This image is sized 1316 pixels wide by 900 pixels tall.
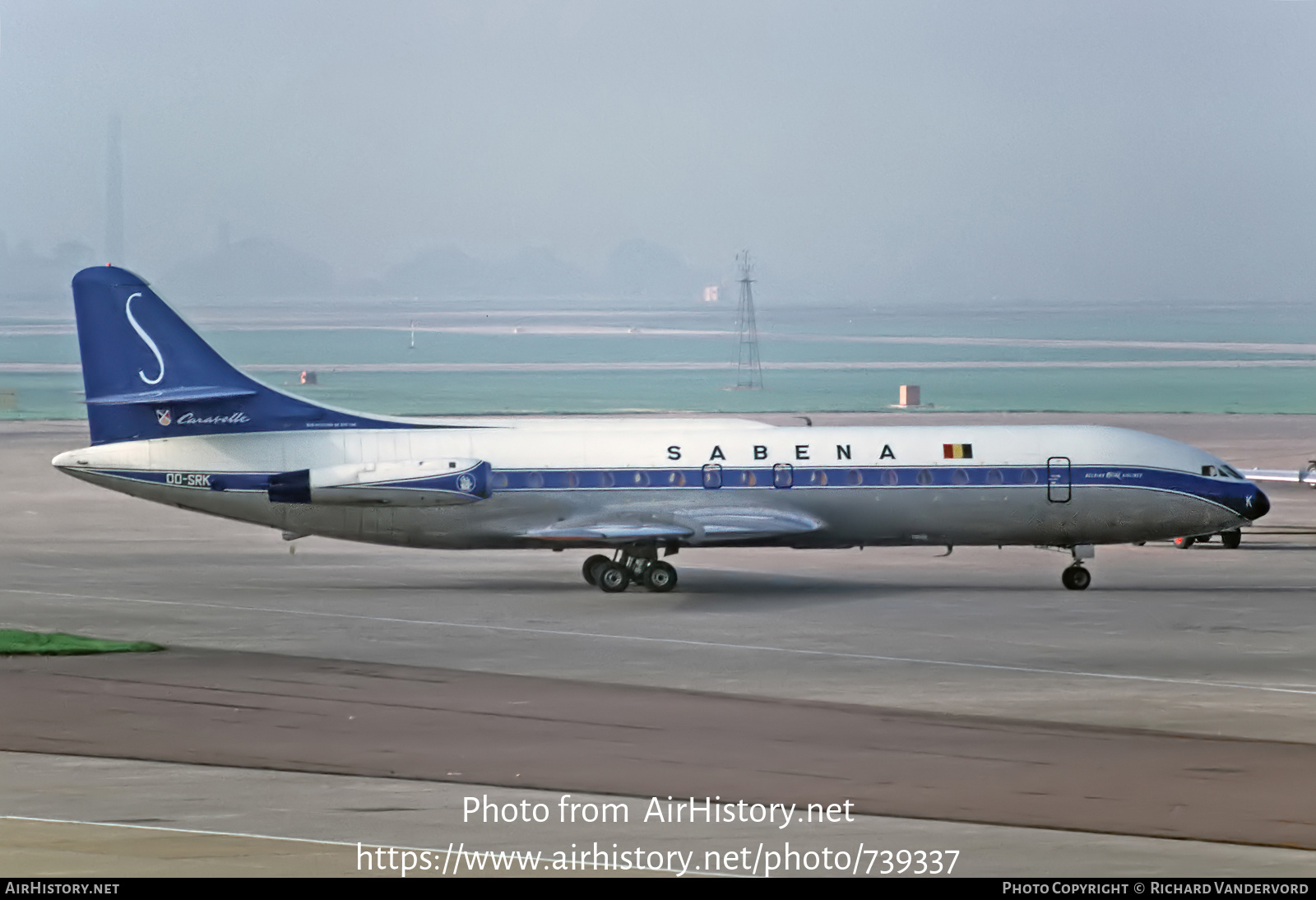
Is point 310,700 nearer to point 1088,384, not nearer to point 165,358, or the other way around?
point 165,358

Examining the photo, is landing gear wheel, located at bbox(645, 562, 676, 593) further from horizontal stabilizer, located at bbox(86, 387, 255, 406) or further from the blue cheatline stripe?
horizontal stabilizer, located at bbox(86, 387, 255, 406)

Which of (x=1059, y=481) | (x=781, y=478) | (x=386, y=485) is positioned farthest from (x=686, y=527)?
(x=1059, y=481)

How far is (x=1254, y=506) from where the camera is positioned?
1588 inches

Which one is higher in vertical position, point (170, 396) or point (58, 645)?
point (170, 396)

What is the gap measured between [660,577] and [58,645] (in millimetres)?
13173

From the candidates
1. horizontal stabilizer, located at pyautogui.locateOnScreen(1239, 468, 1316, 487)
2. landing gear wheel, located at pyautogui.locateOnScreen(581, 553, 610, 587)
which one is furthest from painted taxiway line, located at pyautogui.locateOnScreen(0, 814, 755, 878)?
horizontal stabilizer, located at pyautogui.locateOnScreen(1239, 468, 1316, 487)

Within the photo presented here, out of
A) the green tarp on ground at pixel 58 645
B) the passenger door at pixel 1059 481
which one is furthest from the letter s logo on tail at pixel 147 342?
the passenger door at pixel 1059 481

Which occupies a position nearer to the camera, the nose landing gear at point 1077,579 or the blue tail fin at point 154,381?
the blue tail fin at point 154,381

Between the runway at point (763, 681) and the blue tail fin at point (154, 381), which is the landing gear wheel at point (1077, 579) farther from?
the blue tail fin at point (154, 381)

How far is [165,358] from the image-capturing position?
127 feet

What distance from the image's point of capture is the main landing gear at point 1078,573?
1567 inches

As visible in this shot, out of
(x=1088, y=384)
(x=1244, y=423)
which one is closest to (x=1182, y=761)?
(x=1244, y=423)

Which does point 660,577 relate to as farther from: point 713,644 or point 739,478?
point 713,644

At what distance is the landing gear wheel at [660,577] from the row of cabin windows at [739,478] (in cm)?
178
